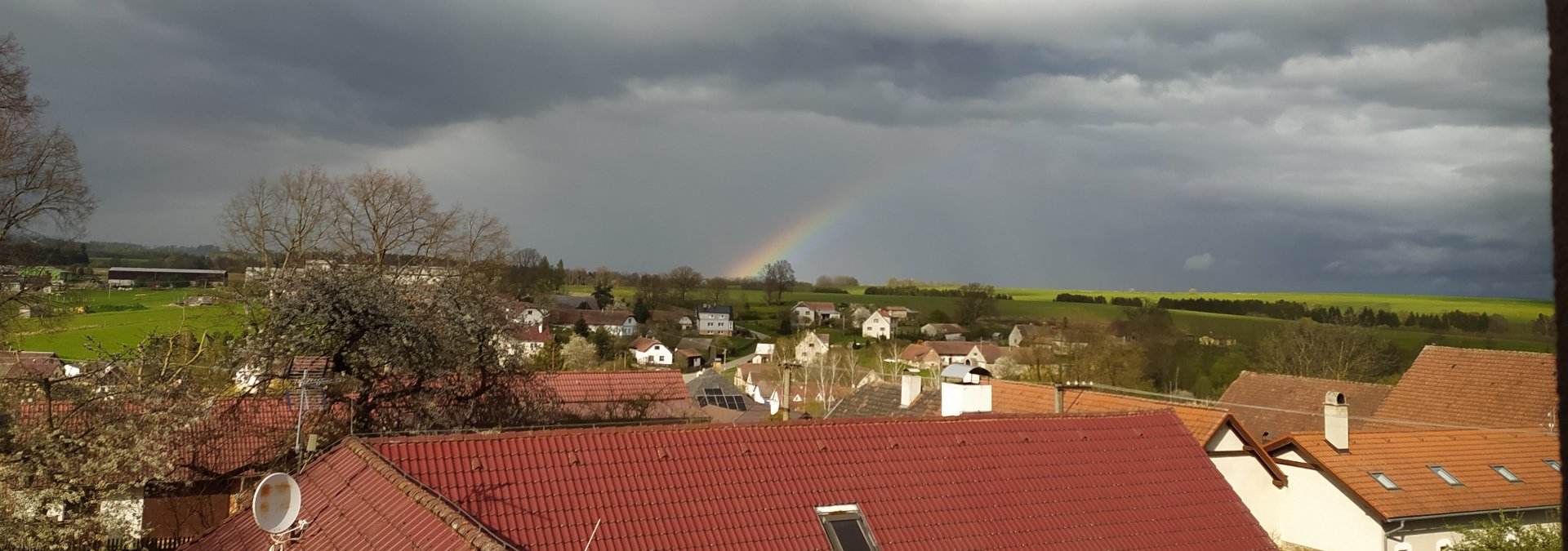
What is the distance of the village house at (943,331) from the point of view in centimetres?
12194

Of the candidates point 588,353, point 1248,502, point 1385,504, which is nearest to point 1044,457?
point 1248,502

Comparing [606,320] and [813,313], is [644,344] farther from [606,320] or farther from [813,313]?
[813,313]

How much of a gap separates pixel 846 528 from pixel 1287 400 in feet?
101

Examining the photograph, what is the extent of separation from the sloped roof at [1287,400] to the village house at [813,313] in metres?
94.5

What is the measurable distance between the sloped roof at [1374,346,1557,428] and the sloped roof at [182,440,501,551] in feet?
108

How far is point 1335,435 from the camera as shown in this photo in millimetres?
22344

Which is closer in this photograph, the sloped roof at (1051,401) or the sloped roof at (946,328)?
the sloped roof at (1051,401)

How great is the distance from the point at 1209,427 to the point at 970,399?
4.96 meters

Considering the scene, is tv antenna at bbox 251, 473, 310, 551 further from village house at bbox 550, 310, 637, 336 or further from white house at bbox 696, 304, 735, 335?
white house at bbox 696, 304, 735, 335

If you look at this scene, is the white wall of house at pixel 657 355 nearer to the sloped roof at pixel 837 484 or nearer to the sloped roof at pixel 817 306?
the sloped roof at pixel 817 306

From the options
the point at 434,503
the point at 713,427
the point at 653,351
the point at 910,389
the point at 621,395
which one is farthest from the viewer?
the point at 653,351

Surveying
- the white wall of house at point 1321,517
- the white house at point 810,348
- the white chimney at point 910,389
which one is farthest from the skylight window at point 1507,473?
the white house at point 810,348

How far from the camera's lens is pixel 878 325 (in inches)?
5212

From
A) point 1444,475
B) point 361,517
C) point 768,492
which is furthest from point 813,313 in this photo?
point 361,517
